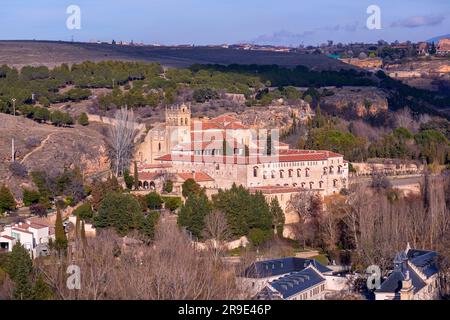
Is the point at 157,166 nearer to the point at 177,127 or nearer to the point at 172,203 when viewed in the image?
the point at 177,127

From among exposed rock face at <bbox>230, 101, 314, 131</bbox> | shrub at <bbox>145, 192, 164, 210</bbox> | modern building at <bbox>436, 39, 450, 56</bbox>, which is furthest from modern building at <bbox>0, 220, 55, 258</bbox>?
modern building at <bbox>436, 39, 450, 56</bbox>

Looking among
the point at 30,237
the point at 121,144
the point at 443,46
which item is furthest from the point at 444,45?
the point at 30,237

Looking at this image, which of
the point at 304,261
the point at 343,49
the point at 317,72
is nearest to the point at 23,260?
the point at 304,261

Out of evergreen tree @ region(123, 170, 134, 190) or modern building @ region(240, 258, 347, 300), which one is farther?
evergreen tree @ region(123, 170, 134, 190)

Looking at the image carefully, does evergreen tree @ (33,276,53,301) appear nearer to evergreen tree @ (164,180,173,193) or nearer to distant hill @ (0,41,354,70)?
evergreen tree @ (164,180,173,193)

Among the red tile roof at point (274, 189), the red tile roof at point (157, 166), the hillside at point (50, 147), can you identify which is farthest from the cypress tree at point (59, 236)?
the red tile roof at point (157, 166)

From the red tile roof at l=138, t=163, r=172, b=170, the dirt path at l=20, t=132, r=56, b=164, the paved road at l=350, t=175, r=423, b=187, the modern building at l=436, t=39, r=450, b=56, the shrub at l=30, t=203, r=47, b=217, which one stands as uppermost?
the modern building at l=436, t=39, r=450, b=56
